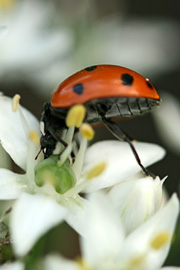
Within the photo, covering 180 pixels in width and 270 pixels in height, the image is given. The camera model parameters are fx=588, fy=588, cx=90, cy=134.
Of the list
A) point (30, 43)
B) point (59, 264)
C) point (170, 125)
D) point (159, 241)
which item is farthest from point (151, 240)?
point (30, 43)

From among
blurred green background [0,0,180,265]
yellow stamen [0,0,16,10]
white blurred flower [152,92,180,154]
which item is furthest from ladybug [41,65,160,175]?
yellow stamen [0,0,16,10]

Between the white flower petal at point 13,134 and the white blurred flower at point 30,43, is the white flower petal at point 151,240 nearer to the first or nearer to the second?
the white flower petal at point 13,134

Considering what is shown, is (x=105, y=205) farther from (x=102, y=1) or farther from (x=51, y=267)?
(x=102, y=1)

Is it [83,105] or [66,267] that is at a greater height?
[83,105]

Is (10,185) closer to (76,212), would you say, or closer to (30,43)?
(76,212)

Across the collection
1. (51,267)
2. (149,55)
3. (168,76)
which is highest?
(51,267)

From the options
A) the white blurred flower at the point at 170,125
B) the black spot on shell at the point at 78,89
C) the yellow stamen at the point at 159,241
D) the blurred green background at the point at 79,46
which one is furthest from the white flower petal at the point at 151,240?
the blurred green background at the point at 79,46

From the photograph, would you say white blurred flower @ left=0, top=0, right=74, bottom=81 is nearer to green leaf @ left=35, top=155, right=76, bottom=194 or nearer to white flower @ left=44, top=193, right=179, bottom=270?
green leaf @ left=35, top=155, right=76, bottom=194

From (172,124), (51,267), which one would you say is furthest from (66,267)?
(172,124)
